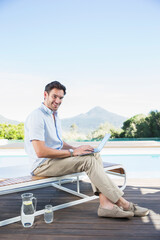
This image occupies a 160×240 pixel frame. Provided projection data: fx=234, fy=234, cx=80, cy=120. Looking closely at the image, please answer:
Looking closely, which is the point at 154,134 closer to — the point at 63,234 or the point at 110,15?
the point at 110,15

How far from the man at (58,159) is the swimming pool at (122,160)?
2.30 meters

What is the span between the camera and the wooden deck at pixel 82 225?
1897 mm

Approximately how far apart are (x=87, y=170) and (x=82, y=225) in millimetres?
491

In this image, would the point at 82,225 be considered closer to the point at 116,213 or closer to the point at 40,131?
the point at 116,213

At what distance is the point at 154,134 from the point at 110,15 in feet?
38.6

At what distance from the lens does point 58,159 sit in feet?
7.84

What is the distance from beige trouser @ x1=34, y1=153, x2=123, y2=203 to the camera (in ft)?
7.09

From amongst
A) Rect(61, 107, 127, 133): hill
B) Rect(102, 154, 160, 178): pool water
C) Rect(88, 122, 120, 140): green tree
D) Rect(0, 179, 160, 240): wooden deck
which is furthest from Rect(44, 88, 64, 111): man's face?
Rect(61, 107, 127, 133): hill

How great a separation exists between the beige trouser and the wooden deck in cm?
26

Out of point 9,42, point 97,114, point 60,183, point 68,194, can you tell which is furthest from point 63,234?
point 97,114

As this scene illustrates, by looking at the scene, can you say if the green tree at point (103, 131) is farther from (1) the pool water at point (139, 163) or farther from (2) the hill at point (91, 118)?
(1) the pool water at point (139, 163)

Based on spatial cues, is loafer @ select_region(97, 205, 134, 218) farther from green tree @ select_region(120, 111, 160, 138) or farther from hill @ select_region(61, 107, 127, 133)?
hill @ select_region(61, 107, 127, 133)

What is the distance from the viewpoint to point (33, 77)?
31266mm

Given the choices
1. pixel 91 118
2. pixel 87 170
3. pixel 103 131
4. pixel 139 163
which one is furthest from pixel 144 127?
pixel 87 170
